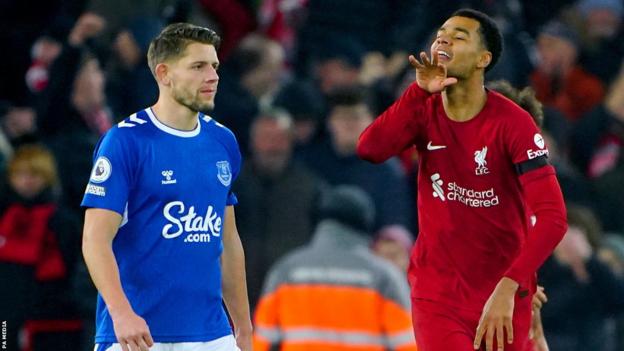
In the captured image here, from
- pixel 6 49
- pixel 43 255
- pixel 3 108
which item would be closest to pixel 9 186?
pixel 43 255

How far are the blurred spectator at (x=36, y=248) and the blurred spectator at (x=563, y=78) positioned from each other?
514 cm

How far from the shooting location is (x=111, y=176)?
682 centimetres

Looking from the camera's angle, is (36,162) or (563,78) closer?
(36,162)

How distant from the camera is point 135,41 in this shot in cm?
1209

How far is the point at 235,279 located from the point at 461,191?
1144 mm

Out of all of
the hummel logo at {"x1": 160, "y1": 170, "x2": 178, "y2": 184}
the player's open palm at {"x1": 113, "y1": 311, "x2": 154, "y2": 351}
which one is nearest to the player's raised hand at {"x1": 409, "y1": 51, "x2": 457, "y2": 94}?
the hummel logo at {"x1": 160, "y1": 170, "x2": 178, "y2": 184}

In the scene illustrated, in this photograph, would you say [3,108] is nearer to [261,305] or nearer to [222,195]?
[261,305]

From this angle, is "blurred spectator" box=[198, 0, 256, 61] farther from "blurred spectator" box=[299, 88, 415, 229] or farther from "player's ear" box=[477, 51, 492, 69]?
"player's ear" box=[477, 51, 492, 69]

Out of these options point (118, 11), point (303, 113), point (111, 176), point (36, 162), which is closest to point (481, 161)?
point (111, 176)

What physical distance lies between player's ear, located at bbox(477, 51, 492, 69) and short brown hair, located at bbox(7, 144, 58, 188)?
427cm

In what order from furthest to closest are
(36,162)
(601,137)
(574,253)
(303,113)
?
(601,137) < (303,113) < (574,253) < (36,162)

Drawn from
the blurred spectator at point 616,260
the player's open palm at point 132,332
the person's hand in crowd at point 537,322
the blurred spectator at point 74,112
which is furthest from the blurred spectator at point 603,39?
the player's open palm at point 132,332

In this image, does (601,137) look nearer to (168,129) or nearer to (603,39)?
(603,39)

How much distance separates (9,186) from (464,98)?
14.5 feet
